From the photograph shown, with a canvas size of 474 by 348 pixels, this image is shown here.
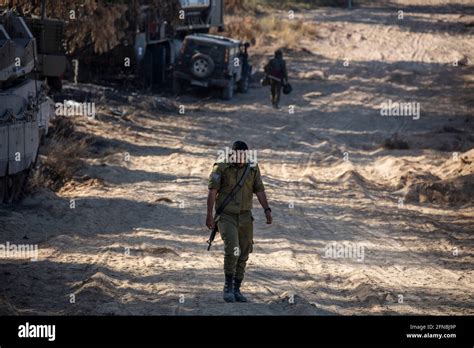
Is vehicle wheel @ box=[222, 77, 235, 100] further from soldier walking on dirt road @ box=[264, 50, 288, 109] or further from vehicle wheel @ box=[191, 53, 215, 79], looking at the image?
soldier walking on dirt road @ box=[264, 50, 288, 109]

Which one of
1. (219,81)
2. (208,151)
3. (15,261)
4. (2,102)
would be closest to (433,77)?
(219,81)

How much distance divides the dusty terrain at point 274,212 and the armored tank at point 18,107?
0.54m

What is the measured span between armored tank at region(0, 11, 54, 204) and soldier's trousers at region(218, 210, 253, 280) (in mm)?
5467

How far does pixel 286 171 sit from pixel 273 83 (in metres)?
8.19

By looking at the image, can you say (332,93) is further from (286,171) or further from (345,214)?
(345,214)

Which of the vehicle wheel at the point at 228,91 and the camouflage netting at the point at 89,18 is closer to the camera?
the camouflage netting at the point at 89,18

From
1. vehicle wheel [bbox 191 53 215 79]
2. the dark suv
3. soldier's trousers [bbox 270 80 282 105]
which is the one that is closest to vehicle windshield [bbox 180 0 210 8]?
the dark suv

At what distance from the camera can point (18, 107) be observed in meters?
15.7

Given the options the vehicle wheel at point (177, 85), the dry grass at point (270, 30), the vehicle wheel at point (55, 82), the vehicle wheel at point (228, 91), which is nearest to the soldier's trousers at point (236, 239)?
the vehicle wheel at point (55, 82)

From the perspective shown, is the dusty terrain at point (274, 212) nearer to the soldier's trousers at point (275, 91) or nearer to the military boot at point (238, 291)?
the military boot at point (238, 291)

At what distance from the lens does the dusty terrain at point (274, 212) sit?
1094cm

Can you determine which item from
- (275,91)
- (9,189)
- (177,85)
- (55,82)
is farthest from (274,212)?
(177,85)

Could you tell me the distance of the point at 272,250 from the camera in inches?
530
